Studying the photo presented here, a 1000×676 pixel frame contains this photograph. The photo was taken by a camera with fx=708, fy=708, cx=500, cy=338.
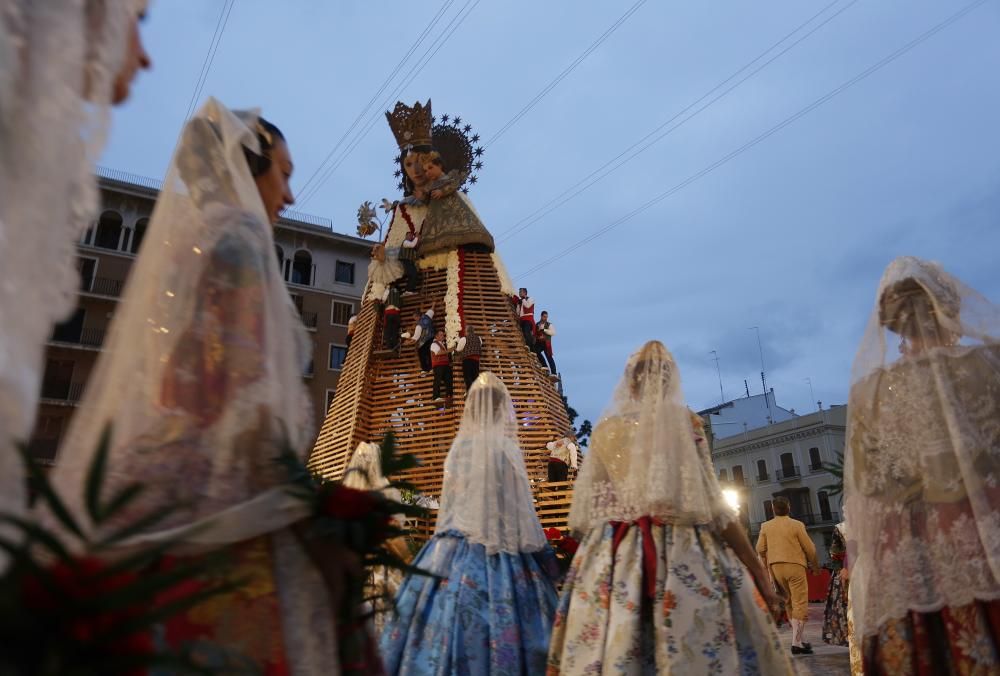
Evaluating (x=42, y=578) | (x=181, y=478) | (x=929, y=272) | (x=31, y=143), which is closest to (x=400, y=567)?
(x=181, y=478)

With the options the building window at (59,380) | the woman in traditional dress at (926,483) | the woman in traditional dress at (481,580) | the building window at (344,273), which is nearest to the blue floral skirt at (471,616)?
the woman in traditional dress at (481,580)

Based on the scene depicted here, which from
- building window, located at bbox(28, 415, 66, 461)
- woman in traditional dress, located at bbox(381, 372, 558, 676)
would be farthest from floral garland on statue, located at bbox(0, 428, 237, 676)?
building window, located at bbox(28, 415, 66, 461)

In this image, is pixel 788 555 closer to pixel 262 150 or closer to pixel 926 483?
pixel 926 483

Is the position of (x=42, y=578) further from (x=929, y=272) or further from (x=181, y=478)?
A: (x=929, y=272)

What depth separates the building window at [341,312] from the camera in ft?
102

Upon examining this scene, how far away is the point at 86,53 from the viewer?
1237 mm

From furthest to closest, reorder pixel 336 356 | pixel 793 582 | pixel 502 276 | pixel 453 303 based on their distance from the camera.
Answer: pixel 336 356
pixel 502 276
pixel 453 303
pixel 793 582

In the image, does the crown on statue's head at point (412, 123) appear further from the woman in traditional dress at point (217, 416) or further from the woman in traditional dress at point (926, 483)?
the woman in traditional dress at point (217, 416)

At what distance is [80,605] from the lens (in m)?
0.99

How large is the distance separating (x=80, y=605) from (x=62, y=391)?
29.4 meters

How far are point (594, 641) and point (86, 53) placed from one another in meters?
3.15

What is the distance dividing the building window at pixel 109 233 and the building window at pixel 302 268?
6.93m

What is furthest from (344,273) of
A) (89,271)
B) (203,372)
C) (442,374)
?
(203,372)

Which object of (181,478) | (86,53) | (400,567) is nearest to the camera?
(86,53)
